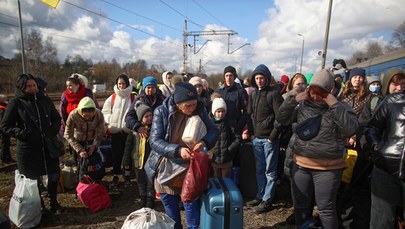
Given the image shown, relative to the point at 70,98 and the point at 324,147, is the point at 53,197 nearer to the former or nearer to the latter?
the point at 70,98

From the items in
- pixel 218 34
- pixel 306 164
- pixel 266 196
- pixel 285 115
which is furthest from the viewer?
pixel 218 34

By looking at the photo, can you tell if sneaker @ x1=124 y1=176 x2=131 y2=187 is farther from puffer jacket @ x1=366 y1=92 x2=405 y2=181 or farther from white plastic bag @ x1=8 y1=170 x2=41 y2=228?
puffer jacket @ x1=366 y1=92 x2=405 y2=181

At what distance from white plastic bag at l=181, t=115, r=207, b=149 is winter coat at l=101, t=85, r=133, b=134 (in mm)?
2145

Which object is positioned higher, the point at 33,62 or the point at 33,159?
the point at 33,62

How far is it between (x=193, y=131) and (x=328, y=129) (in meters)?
1.23

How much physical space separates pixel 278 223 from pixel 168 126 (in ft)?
6.50

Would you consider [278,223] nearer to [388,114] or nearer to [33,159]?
[388,114]

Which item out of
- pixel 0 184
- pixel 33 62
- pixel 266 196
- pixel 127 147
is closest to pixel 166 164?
pixel 127 147

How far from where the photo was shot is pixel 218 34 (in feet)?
80.8

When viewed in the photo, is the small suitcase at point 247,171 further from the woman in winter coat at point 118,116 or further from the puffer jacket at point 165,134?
the woman in winter coat at point 118,116

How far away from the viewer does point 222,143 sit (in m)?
3.63

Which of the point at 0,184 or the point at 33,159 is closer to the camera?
the point at 33,159

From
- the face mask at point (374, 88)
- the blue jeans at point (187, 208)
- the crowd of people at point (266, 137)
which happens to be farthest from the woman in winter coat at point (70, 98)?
the face mask at point (374, 88)

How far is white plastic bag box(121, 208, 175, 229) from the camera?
215 centimetres
